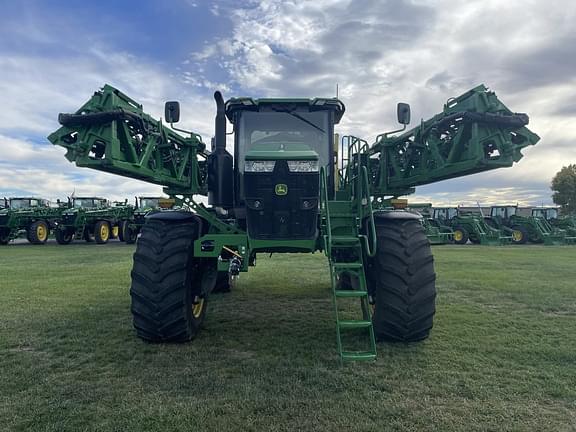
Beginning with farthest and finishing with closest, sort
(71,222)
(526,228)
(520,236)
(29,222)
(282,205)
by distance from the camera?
(526,228)
(520,236)
(29,222)
(71,222)
(282,205)

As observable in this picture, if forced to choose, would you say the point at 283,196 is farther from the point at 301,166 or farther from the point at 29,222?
the point at 29,222

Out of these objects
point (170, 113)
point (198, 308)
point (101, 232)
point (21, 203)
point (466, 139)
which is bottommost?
point (198, 308)

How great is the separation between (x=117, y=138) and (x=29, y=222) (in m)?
20.2

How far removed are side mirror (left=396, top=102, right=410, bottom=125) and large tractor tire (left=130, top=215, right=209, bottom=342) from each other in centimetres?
293

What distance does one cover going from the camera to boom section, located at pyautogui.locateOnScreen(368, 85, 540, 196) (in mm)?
4371

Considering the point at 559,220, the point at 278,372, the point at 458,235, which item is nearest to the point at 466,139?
the point at 278,372

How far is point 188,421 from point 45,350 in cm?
247

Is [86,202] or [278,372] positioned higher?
[86,202]

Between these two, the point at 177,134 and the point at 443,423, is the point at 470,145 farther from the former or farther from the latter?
the point at 177,134

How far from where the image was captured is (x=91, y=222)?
2156 cm

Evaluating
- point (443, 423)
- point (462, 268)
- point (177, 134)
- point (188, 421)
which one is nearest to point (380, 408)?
point (443, 423)

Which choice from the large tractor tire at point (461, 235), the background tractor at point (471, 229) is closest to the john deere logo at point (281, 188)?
the background tractor at point (471, 229)

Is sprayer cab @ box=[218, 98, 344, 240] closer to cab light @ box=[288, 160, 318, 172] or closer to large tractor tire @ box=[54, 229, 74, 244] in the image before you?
cab light @ box=[288, 160, 318, 172]

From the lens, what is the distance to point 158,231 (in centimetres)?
481
